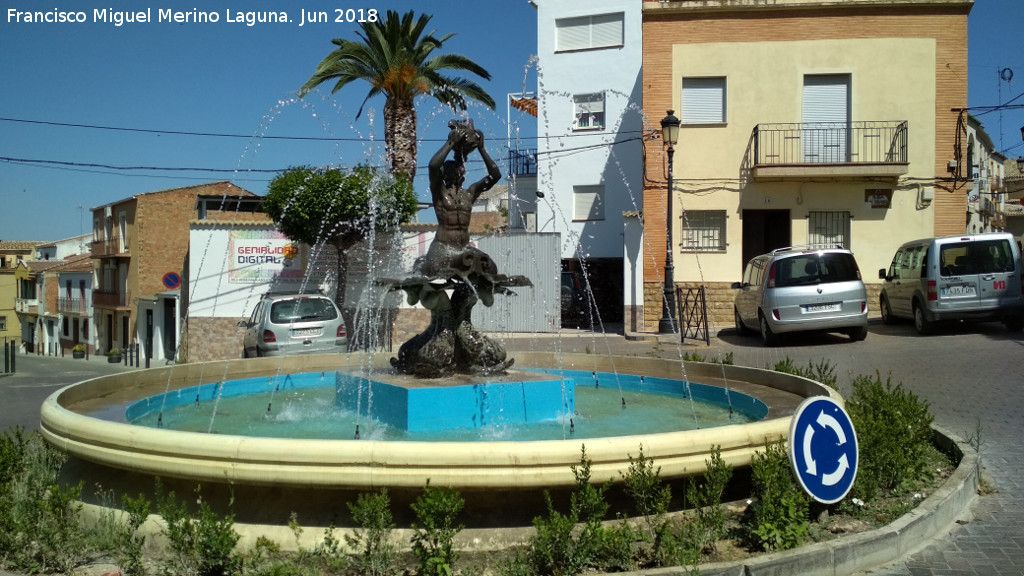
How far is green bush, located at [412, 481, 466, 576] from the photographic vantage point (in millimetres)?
3766

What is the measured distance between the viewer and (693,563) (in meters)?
3.91

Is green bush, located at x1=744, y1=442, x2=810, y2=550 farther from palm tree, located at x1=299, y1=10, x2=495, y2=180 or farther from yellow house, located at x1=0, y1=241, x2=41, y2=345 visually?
yellow house, located at x1=0, y1=241, x2=41, y2=345

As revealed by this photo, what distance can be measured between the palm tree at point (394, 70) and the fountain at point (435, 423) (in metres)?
12.2

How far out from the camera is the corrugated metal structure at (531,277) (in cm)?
2312

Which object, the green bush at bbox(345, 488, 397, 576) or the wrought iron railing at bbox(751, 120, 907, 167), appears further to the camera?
the wrought iron railing at bbox(751, 120, 907, 167)

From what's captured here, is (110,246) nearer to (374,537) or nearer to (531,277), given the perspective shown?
(531,277)

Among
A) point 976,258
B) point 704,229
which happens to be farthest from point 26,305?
point 976,258

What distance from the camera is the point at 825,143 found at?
22.2 meters

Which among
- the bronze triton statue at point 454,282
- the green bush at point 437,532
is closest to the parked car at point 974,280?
the bronze triton statue at point 454,282

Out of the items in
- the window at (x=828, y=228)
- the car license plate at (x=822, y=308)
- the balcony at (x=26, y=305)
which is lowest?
the balcony at (x=26, y=305)

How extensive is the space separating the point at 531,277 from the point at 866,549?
1924 centimetres

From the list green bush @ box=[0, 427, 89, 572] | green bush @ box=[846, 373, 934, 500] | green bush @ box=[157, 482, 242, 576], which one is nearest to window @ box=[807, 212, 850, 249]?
green bush @ box=[846, 373, 934, 500]

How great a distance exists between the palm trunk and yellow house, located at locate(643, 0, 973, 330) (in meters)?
6.53

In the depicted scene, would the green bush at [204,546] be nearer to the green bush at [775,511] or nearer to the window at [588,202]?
the green bush at [775,511]
